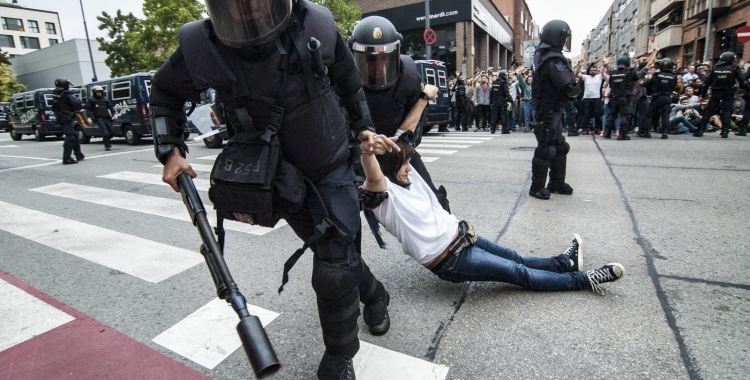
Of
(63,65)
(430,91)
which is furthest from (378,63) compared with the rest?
(63,65)

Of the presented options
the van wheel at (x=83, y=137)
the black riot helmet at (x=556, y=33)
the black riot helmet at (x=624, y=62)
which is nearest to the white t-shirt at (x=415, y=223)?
the black riot helmet at (x=556, y=33)

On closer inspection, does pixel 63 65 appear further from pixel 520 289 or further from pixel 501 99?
pixel 520 289

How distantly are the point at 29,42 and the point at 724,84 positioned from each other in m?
79.3

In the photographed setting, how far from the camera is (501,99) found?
1225cm

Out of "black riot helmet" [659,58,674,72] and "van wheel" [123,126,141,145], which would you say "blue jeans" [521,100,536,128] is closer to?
"black riot helmet" [659,58,674,72]

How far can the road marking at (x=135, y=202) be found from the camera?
4494 mm

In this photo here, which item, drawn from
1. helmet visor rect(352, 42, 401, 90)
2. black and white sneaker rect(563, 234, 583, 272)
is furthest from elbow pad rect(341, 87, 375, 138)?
black and white sneaker rect(563, 234, 583, 272)

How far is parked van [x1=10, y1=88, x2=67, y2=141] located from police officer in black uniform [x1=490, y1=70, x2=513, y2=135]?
625 inches

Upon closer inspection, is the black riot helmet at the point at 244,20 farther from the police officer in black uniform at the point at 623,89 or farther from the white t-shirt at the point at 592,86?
the white t-shirt at the point at 592,86

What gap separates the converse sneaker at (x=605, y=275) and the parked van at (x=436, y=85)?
8.85m

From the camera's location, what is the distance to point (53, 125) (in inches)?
665

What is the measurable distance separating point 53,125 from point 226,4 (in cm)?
1983

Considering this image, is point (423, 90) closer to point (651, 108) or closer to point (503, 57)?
point (651, 108)

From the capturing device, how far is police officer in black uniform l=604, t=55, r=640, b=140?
907 centimetres
